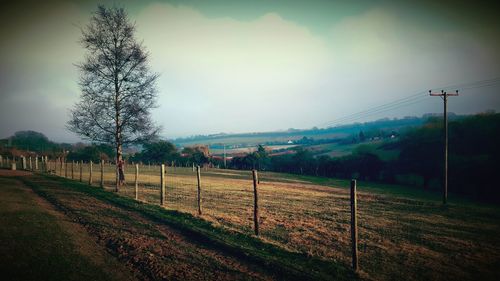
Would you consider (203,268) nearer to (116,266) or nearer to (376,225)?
(116,266)

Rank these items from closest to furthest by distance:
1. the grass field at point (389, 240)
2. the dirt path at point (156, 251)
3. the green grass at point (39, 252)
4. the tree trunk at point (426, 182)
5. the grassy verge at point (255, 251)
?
the green grass at point (39, 252) → the dirt path at point (156, 251) → the grassy verge at point (255, 251) → the grass field at point (389, 240) → the tree trunk at point (426, 182)

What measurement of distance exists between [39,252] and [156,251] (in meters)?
3.17

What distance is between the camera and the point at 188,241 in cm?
922

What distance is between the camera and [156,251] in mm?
8023

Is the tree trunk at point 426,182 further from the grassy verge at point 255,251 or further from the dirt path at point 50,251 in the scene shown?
the dirt path at point 50,251

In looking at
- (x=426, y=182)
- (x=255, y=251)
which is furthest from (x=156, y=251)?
(x=426, y=182)

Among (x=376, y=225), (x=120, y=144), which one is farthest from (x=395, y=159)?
(x=120, y=144)

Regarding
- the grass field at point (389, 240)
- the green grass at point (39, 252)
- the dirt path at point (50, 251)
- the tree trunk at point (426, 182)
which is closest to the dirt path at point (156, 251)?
the dirt path at point (50, 251)

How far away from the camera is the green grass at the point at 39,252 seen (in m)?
6.14

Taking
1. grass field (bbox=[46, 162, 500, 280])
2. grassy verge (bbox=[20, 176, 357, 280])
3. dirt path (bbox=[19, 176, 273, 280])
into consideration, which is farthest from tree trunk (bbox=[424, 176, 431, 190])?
dirt path (bbox=[19, 176, 273, 280])

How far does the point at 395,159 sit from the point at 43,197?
6197 centimetres

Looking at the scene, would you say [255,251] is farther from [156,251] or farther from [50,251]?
[50,251]

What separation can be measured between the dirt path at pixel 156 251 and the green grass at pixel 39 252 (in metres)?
0.88

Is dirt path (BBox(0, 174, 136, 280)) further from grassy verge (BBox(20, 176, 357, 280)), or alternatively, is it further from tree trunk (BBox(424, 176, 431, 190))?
tree trunk (BBox(424, 176, 431, 190))
